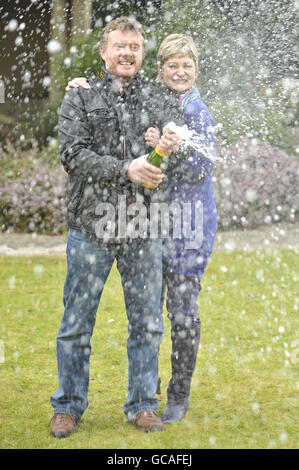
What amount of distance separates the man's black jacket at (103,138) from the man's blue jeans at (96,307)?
0.12 m

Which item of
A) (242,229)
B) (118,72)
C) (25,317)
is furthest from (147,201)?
(242,229)

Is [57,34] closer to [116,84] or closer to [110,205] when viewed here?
[116,84]

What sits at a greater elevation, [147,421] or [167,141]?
[167,141]

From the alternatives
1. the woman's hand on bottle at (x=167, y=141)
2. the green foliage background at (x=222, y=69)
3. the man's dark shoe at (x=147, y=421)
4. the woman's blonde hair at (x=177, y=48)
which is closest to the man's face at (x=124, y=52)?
the woman's blonde hair at (x=177, y=48)

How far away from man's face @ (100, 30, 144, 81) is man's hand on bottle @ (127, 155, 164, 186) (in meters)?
0.41

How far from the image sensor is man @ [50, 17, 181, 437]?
2977 millimetres

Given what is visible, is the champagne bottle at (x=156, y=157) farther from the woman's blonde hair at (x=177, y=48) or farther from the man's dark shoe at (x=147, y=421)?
the man's dark shoe at (x=147, y=421)

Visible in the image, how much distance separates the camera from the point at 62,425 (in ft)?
10.3

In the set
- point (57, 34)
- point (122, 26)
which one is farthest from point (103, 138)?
point (57, 34)

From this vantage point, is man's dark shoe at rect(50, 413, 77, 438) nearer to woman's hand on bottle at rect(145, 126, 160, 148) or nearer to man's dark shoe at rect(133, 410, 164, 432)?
man's dark shoe at rect(133, 410, 164, 432)

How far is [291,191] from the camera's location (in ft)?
31.5

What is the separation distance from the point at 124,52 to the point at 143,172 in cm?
55
